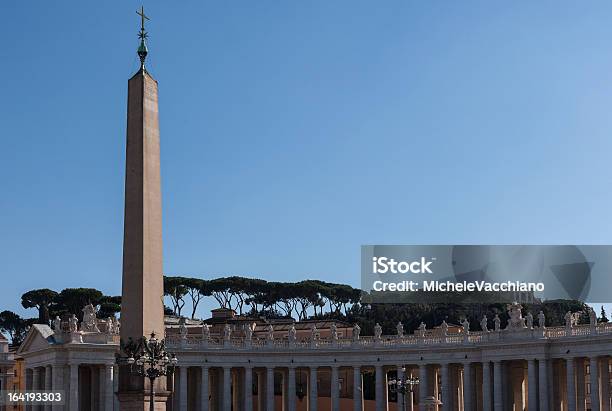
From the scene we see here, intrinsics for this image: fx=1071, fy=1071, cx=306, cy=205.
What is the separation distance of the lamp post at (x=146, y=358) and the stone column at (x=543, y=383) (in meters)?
45.9

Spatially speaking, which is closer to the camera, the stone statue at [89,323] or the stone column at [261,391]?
the stone statue at [89,323]

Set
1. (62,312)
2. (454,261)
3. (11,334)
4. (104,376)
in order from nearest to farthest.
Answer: (104,376) < (454,261) < (62,312) < (11,334)

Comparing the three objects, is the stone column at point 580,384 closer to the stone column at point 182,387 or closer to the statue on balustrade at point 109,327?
the stone column at point 182,387

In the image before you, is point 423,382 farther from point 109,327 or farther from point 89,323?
point 89,323

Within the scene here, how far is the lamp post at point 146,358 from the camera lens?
102 ft

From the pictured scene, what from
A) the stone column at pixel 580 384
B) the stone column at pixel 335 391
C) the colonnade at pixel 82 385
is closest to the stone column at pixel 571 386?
the stone column at pixel 580 384

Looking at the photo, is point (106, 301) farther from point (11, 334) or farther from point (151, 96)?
point (151, 96)

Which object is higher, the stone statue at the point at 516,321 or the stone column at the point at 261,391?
the stone statue at the point at 516,321

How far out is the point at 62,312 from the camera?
129m

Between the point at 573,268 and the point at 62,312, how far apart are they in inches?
2671

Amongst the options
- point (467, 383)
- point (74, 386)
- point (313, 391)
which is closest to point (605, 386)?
point (467, 383)

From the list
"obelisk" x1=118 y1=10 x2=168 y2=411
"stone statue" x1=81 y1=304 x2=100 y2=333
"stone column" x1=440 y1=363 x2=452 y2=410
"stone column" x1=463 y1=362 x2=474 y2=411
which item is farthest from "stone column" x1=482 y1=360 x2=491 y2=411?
"obelisk" x1=118 y1=10 x2=168 y2=411

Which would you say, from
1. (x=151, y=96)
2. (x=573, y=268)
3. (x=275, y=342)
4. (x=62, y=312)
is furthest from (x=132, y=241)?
(x=62, y=312)

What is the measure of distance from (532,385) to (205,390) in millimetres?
24289
